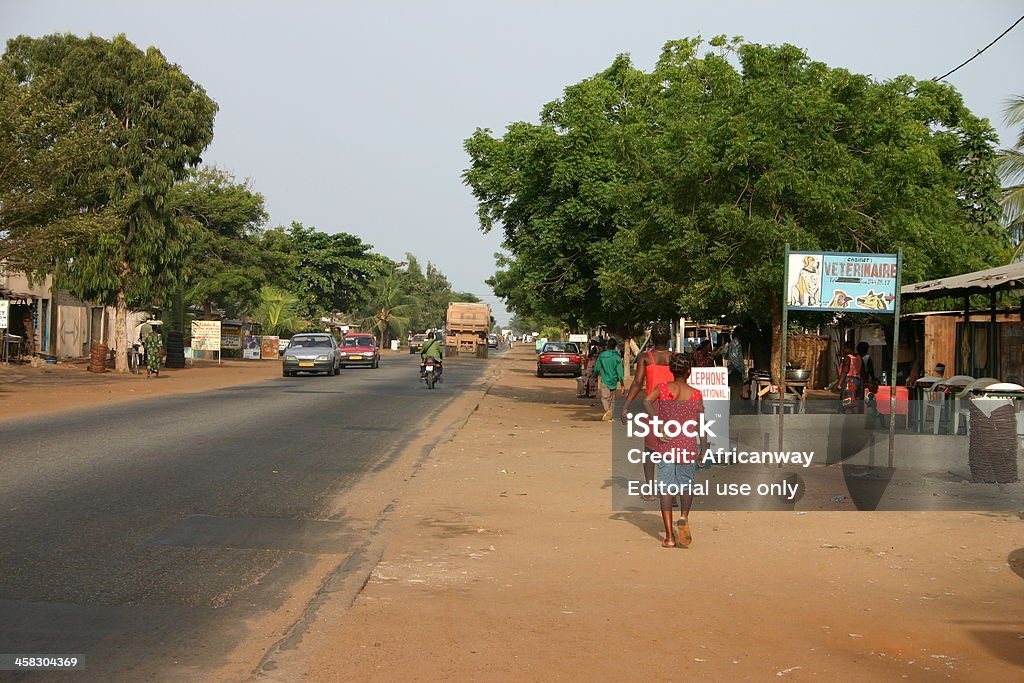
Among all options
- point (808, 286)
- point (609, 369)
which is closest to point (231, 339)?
point (609, 369)

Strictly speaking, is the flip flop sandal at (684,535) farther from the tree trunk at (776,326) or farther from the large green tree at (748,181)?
the tree trunk at (776,326)

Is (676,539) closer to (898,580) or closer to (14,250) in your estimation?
(898,580)

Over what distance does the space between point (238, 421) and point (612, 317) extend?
12302 mm

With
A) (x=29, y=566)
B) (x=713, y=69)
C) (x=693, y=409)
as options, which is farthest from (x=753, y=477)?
(x=713, y=69)

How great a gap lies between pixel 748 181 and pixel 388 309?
295ft

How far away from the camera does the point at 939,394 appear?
19.0 meters

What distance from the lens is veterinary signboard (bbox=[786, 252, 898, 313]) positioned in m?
12.9

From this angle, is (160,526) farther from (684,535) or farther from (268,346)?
(268,346)

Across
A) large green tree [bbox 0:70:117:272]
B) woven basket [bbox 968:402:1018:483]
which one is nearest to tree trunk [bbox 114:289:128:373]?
large green tree [bbox 0:70:117:272]

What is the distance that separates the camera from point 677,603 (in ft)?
23.3

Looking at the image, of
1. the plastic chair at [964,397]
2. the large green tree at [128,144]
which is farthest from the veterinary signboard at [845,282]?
the large green tree at [128,144]

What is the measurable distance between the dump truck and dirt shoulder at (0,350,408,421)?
3266cm

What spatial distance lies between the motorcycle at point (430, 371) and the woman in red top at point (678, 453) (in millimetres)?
25429

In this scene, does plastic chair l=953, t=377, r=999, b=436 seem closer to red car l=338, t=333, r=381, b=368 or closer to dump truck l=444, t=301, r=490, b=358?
red car l=338, t=333, r=381, b=368
